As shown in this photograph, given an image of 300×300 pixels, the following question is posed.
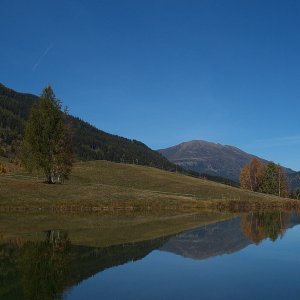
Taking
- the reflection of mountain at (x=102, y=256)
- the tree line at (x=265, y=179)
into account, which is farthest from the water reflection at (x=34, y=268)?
the tree line at (x=265, y=179)

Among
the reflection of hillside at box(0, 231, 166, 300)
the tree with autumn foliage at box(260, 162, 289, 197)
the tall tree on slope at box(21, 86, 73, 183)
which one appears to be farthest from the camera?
the tree with autumn foliage at box(260, 162, 289, 197)

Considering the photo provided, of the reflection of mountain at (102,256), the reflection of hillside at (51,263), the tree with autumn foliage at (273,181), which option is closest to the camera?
the reflection of hillside at (51,263)

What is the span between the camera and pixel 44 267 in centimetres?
2216

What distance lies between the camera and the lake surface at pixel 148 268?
58.1 feet

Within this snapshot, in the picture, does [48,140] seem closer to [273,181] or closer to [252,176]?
[273,181]

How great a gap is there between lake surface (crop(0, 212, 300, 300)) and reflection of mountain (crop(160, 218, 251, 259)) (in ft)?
0.24

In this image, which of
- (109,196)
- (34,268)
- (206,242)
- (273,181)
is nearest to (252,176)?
(273,181)

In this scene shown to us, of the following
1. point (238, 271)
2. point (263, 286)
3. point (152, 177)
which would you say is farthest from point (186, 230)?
point (152, 177)

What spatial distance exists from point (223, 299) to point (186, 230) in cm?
2598

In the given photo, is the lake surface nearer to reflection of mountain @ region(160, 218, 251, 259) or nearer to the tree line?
reflection of mountain @ region(160, 218, 251, 259)

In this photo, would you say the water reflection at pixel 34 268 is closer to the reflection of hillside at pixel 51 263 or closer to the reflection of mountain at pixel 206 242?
the reflection of hillside at pixel 51 263

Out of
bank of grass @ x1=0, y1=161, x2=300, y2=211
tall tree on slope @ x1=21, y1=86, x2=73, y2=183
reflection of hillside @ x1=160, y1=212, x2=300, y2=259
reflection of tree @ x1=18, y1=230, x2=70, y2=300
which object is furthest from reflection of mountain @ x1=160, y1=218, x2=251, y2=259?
tall tree on slope @ x1=21, y1=86, x2=73, y2=183

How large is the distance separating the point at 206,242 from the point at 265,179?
425 ft

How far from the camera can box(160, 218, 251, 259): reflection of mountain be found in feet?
97.9
